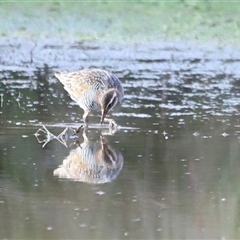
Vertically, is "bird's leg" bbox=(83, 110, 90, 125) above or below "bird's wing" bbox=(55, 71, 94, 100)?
below

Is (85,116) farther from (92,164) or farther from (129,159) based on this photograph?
(92,164)

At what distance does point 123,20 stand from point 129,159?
26.5 ft

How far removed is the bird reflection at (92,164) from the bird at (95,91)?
70 centimetres

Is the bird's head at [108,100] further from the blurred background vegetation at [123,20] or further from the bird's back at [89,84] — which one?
the blurred background vegetation at [123,20]

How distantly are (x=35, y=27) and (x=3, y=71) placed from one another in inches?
115

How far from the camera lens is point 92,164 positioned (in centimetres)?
775

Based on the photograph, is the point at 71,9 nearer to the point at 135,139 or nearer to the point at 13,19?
the point at 13,19

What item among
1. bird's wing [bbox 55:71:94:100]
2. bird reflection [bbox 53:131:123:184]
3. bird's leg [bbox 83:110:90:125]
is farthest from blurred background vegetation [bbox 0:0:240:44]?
bird reflection [bbox 53:131:123:184]

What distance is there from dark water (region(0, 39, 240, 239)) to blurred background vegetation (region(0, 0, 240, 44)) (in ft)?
6.46

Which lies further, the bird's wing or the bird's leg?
the bird's wing

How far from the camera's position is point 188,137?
8805mm

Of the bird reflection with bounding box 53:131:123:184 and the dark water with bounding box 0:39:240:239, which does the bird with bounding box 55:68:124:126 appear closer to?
the dark water with bounding box 0:39:240:239

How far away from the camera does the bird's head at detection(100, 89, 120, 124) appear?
9242mm

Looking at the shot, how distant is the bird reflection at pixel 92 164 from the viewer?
735cm
